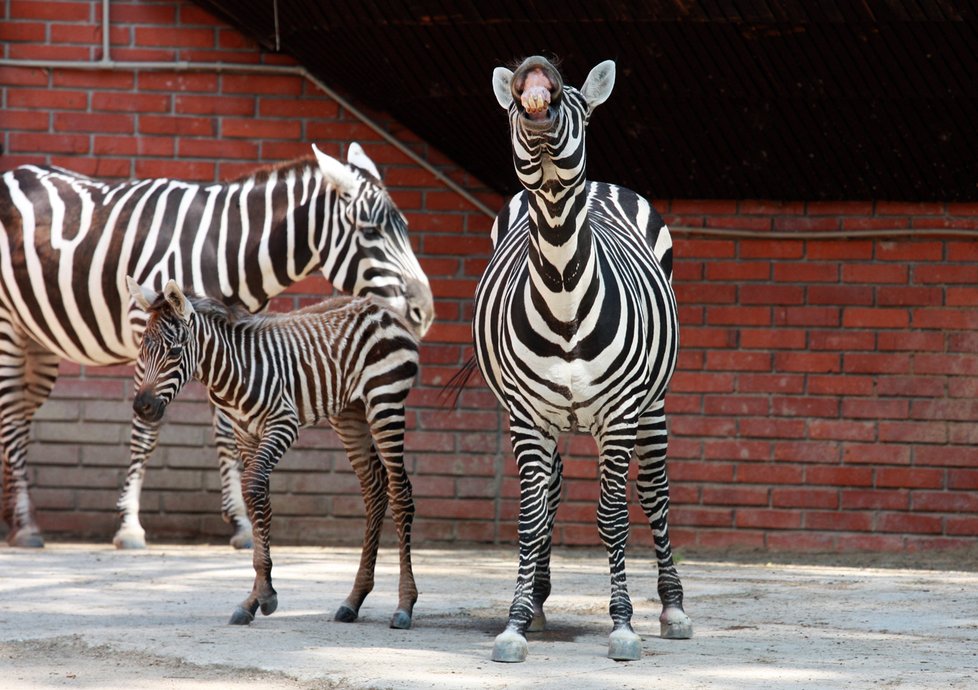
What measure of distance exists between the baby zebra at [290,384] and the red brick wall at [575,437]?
3002mm

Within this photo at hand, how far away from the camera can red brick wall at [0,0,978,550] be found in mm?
8539

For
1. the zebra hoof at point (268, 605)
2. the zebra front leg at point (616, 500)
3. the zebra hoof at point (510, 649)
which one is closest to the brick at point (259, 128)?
the zebra hoof at point (268, 605)

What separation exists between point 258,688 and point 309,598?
201 cm

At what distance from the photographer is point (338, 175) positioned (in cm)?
762

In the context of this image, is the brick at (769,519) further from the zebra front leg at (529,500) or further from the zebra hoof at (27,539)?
the zebra hoof at (27,539)

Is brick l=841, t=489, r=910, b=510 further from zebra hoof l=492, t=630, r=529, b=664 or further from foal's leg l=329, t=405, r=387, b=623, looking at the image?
zebra hoof l=492, t=630, r=529, b=664

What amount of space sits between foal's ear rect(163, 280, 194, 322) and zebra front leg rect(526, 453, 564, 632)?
1.58m

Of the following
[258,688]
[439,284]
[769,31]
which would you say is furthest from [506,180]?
[258,688]

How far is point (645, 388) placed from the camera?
506cm

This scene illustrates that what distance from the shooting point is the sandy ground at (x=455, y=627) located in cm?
436

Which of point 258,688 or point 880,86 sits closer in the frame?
point 258,688

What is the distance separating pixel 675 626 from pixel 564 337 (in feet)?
4.07

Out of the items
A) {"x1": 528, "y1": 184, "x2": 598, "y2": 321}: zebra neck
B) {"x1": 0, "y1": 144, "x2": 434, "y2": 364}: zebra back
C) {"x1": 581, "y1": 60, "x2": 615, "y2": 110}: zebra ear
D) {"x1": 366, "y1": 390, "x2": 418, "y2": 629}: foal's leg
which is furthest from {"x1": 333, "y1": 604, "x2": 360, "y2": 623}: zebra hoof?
{"x1": 0, "y1": 144, "x2": 434, "y2": 364}: zebra back

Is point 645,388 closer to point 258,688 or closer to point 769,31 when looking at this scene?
point 258,688
